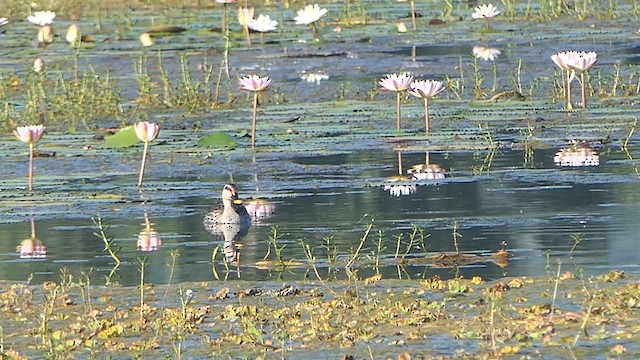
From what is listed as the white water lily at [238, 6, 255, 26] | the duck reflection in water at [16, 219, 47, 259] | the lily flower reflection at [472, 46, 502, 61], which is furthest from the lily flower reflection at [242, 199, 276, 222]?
the white water lily at [238, 6, 255, 26]

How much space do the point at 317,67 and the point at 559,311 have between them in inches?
454

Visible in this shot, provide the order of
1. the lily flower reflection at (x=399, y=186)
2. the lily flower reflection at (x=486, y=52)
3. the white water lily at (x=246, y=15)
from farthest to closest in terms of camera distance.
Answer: the white water lily at (x=246, y=15) < the lily flower reflection at (x=486, y=52) < the lily flower reflection at (x=399, y=186)

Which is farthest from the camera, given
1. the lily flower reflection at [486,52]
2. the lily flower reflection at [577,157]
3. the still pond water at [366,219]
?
the lily flower reflection at [486,52]

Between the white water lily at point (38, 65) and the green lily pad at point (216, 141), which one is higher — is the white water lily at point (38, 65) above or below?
above

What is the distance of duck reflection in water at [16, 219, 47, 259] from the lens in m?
8.21

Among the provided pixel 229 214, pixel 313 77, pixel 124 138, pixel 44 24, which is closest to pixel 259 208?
pixel 229 214

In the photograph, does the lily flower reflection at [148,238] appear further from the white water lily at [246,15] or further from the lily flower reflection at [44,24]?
the white water lily at [246,15]

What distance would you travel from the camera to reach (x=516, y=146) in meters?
11.2

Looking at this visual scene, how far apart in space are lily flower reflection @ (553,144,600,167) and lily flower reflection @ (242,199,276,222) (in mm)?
2133

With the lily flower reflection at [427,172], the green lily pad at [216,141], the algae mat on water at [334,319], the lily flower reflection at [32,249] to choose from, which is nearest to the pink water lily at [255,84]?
the green lily pad at [216,141]

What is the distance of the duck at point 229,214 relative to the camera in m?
8.76

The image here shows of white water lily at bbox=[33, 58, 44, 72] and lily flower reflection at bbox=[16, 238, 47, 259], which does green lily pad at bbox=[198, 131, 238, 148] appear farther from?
white water lily at bbox=[33, 58, 44, 72]

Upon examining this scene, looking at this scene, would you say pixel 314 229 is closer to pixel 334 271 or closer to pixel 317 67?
pixel 334 271

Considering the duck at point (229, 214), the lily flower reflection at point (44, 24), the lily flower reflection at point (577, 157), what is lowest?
the duck at point (229, 214)
